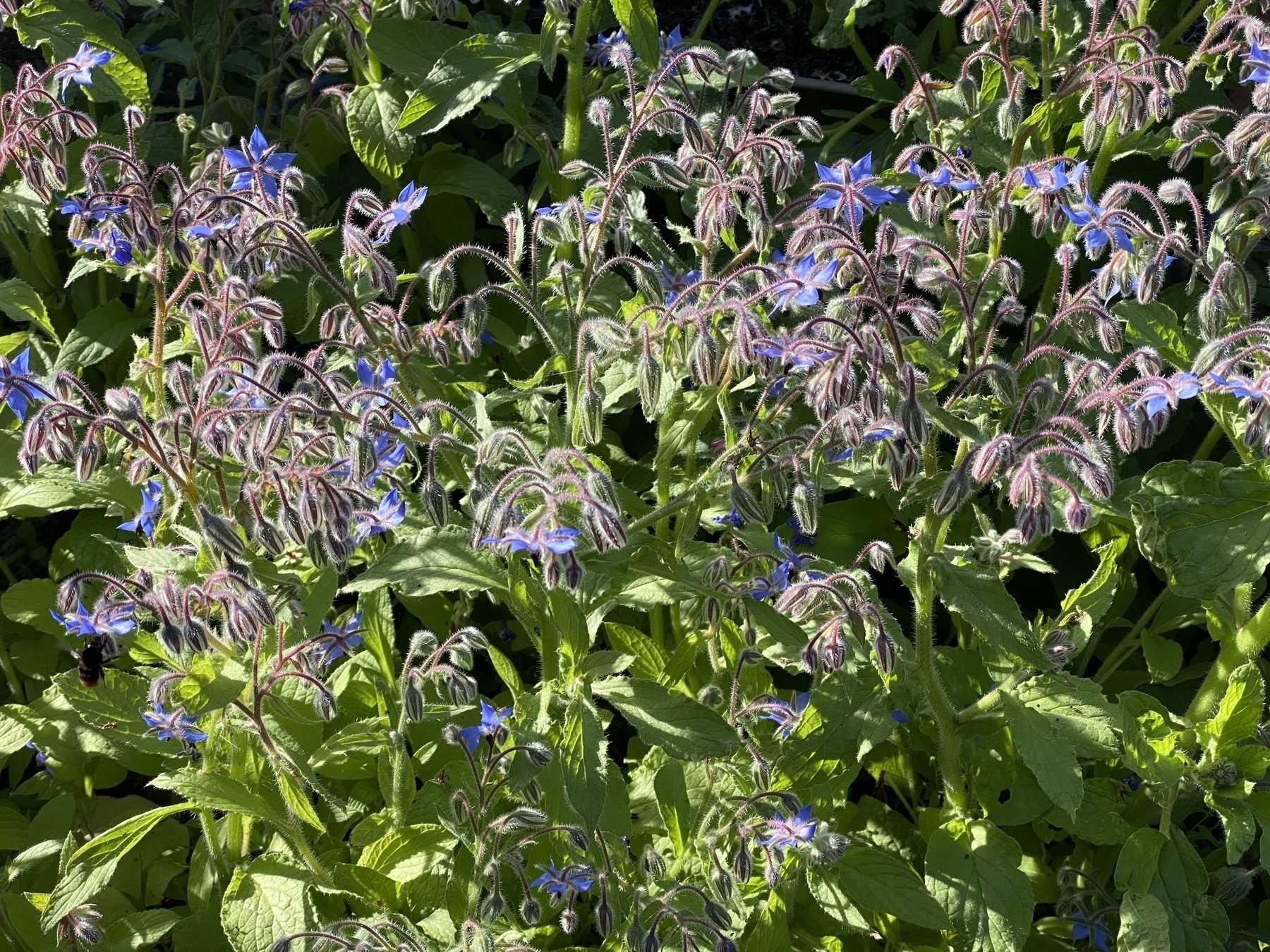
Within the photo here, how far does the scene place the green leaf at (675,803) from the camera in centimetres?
230

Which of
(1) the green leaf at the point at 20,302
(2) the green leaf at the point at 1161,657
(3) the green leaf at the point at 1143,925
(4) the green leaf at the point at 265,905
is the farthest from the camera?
(1) the green leaf at the point at 20,302

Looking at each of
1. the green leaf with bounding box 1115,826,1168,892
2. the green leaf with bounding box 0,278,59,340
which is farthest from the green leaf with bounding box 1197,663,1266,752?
the green leaf with bounding box 0,278,59,340

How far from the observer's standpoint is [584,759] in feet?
6.47

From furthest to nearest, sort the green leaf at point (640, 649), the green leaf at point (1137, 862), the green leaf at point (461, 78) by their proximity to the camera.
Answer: the green leaf at point (461, 78) < the green leaf at point (640, 649) < the green leaf at point (1137, 862)

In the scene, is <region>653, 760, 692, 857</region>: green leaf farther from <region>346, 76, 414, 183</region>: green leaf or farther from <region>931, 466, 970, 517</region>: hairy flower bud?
<region>346, 76, 414, 183</region>: green leaf

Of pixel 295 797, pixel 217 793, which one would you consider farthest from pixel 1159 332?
pixel 217 793

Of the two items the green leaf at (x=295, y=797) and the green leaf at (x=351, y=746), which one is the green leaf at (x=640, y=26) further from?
the green leaf at (x=295, y=797)

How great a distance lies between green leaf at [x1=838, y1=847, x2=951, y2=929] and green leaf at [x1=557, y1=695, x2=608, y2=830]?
2.04 ft

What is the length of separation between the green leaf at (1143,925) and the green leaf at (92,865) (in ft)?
5.67

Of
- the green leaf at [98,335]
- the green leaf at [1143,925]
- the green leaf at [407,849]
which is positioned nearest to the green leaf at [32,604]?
the green leaf at [98,335]

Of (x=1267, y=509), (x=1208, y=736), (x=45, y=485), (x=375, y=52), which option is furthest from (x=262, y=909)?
(x=375, y=52)

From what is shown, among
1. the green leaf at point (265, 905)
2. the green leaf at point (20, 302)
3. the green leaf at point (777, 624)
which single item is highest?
the green leaf at point (20, 302)

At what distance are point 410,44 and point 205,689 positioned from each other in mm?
2033

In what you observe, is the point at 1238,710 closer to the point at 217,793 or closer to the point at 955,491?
the point at 955,491
